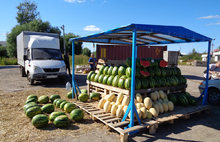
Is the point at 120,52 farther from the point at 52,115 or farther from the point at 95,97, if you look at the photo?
the point at 52,115

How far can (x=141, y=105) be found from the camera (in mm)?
4660

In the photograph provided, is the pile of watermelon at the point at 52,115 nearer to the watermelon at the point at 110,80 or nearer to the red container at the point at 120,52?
the watermelon at the point at 110,80

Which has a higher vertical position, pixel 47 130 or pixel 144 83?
pixel 144 83

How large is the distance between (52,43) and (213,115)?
10498 millimetres

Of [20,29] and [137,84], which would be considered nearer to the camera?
[137,84]

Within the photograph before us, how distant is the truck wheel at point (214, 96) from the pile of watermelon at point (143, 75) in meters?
1.80

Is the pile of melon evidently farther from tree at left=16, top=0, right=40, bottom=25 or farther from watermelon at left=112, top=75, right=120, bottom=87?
tree at left=16, top=0, right=40, bottom=25

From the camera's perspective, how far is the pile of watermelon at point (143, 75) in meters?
5.04

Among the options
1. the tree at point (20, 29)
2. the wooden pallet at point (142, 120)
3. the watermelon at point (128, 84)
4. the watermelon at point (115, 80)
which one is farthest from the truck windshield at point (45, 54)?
the tree at point (20, 29)

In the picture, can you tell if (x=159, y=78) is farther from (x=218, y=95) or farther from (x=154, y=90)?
(x=218, y=95)

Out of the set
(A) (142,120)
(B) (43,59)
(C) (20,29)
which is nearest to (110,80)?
(A) (142,120)

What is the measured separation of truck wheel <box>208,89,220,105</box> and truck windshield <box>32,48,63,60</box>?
938 centimetres

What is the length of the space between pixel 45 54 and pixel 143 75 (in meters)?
7.96

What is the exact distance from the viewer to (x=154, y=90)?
5.30 m
